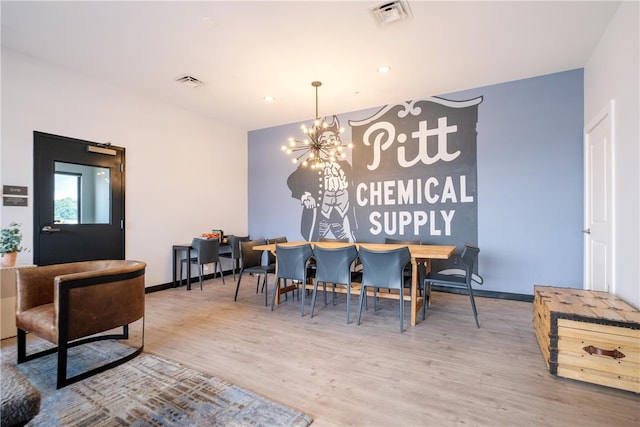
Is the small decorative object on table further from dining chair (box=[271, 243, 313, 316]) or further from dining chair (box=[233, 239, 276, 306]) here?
dining chair (box=[271, 243, 313, 316])

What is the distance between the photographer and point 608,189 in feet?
10.3

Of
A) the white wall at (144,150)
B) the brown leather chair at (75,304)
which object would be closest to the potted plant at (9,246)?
the white wall at (144,150)

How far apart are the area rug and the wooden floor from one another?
135 mm

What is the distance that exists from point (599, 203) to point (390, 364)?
10.2ft

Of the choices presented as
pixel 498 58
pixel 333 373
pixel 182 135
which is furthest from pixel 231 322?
pixel 498 58

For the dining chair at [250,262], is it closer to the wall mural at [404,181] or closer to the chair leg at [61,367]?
the wall mural at [404,181]

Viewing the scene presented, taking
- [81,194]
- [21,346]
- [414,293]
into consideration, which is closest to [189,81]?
[81,194]

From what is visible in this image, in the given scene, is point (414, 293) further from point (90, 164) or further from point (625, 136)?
point (90, 164)

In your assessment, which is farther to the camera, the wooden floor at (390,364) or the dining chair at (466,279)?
the dining chair at (466,279)

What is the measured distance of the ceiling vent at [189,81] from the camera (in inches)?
167

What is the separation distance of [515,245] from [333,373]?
3513mm

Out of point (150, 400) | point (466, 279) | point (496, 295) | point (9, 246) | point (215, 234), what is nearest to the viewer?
point (150, 400)

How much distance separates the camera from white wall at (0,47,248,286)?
3555 mm

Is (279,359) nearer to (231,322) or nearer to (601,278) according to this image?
(231,322)
